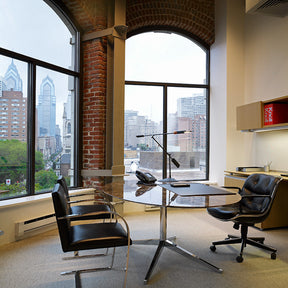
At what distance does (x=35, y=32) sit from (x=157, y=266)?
142 inches

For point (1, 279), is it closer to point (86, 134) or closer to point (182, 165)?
point (86, 134)

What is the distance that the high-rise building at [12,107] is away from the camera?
11.9 ft

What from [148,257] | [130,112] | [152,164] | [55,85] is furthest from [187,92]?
[148,257]

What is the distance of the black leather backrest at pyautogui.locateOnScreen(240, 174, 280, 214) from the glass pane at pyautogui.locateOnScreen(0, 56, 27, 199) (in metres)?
2.99

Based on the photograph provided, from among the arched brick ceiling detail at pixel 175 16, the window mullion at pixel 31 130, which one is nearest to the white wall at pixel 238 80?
the arched brick ceiling detail at pixel 175 16

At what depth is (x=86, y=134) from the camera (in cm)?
466

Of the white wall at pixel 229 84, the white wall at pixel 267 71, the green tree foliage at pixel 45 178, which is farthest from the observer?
the white wall at pixel 229 84

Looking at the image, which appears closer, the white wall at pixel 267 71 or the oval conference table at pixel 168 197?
the oval conference table at pixel 168 197

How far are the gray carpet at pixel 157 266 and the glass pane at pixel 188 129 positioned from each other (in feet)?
6.60

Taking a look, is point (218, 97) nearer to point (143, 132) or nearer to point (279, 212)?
point (143, 132)

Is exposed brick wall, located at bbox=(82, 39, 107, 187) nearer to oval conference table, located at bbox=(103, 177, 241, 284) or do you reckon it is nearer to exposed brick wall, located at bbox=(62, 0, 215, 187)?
exposed brick wall, located at bbox=(62, 0, 215, 187)

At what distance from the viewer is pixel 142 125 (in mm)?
5371

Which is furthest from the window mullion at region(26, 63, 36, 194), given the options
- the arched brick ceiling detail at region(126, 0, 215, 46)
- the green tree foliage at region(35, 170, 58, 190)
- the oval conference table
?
the arched brick ceiling detail at region(126, 0, 215, 46)

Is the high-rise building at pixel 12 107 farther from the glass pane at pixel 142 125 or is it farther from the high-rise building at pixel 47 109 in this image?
the glass pane at pixel 142 125
